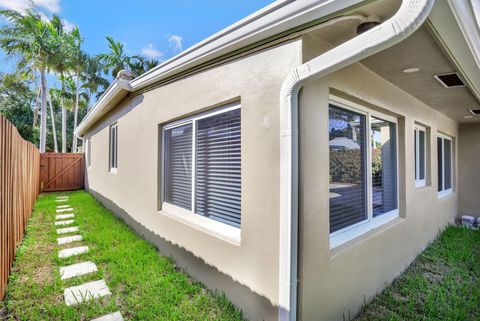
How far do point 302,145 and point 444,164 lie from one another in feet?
23.4

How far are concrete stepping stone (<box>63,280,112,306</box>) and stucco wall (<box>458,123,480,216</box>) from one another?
385 inches

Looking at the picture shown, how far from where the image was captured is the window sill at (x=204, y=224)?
308cm

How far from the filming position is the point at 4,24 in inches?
556

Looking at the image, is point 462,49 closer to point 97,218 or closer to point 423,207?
point 423,207

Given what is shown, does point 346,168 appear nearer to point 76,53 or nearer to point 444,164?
point 444,164

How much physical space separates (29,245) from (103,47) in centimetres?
1810

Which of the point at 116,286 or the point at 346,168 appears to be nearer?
the point at 346,168

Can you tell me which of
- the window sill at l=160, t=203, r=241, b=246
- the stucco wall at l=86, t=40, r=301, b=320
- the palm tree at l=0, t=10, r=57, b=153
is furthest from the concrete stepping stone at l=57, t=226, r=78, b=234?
the palm tree at l=0, t=10, r=57, b=153

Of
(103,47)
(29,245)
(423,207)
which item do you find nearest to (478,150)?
(423,207)

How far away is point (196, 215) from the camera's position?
151 inches

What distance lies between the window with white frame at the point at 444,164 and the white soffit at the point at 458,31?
4.52 metres

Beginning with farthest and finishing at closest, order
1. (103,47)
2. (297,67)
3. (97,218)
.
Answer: (103,47) < (97,218) < (297,67)

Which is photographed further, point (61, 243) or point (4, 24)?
point (4, 24)

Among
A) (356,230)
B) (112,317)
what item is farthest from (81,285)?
(356,230)
